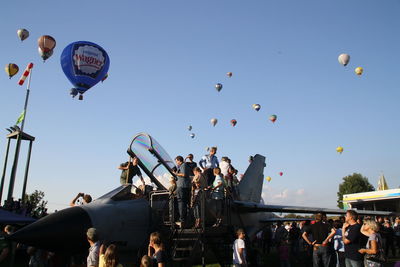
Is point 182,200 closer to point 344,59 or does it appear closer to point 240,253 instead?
point 240,253

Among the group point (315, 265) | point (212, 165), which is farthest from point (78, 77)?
point (315, 265)

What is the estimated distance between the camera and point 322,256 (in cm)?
823

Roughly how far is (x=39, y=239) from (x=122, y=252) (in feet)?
6.02

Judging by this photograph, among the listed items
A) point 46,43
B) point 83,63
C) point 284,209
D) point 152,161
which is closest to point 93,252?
point 152,161

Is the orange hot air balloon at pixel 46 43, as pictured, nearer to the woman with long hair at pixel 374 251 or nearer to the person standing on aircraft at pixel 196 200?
the person standing on aircraft at pixel 196 200

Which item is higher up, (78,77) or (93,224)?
(78,77)

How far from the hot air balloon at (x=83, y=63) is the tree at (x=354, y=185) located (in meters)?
61.6

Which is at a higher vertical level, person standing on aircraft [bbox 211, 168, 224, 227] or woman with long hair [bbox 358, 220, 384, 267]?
person standing on aircraft [bbox 211, 168, 224, 227]

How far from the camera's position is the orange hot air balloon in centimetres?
2191

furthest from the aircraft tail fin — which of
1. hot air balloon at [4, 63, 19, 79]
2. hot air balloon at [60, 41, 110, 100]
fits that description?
hot air balloon at [4, 63, 19, 79]

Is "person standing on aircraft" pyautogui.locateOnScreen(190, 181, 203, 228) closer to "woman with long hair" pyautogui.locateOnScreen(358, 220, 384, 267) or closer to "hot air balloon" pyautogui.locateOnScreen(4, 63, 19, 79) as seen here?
"woman with long hair" pyautogui.locateOnScreen(358, 220, 384, 267)

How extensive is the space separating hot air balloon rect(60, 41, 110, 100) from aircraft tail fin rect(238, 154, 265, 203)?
417 inches

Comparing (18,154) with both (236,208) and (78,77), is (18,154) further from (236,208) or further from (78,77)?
(236,208)

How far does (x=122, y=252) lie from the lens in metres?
7.11
